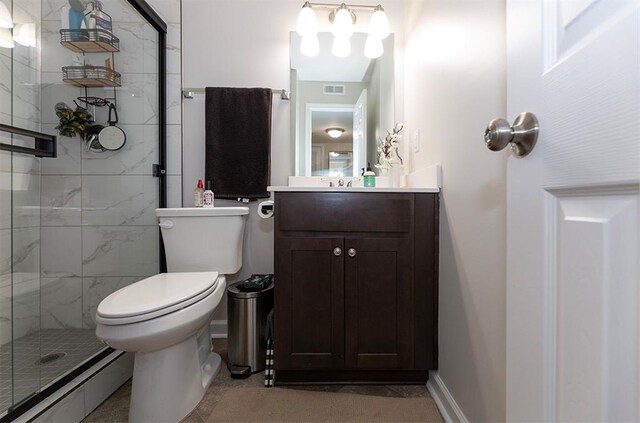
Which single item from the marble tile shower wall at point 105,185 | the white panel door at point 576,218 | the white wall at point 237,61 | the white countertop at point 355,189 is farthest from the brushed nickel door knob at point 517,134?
the marble tile shower wall at point 105,185

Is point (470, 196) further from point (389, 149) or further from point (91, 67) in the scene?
point (91, 67)

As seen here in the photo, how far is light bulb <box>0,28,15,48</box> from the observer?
115cm

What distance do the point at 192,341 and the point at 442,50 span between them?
5.39 feet

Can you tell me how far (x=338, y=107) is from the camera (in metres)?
1.79

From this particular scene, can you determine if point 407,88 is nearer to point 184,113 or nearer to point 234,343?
point 184,113

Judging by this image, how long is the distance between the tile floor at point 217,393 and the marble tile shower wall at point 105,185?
468 millimetres

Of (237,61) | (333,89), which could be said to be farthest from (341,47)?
(237,61)

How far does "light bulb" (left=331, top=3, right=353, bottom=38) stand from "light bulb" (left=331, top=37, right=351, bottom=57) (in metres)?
0.02

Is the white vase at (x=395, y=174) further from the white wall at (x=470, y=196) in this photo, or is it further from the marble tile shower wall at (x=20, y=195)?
the marble tile shower wall at (x=20, y=195)

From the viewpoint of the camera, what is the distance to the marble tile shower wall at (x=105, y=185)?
1376mm

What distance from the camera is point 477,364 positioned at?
88cm

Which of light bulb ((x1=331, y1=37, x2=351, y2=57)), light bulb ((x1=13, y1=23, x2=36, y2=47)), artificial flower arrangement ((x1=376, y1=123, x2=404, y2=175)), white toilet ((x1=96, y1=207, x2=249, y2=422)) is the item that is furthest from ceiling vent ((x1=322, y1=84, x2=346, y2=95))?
light bulb ((x1=13, y1=23, x2=36, y2=47))

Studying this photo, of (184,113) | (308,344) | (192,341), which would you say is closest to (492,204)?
(308,344)

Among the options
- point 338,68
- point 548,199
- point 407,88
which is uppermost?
point 338,68
